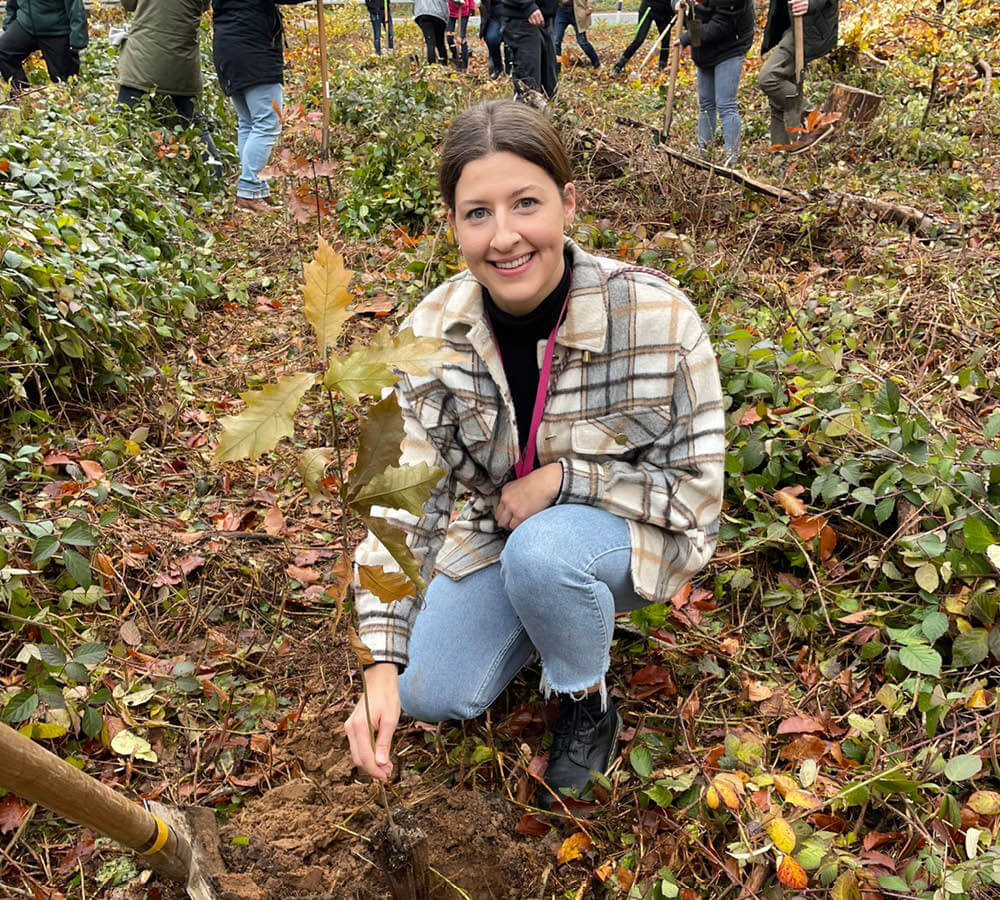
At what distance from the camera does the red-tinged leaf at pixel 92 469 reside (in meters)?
2.52

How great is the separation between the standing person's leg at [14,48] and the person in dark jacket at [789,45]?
5365mm

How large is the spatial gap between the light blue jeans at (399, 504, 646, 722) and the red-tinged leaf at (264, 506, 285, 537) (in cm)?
77

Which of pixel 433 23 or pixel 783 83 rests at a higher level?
pixel 433 23

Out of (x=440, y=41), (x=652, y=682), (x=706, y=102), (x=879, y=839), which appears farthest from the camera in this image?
(x=440, y=41)

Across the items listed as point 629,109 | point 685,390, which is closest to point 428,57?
point 629,109

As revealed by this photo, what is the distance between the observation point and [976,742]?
5.45 ft

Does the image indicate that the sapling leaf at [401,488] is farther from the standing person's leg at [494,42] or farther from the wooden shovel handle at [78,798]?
the standing person's leg at [494,42]

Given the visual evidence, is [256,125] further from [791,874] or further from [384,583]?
[791,874]

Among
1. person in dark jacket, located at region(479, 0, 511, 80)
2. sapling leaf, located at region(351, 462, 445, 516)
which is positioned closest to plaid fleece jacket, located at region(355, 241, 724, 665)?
sapling leaf, located at region(351, 462, 445, 516)

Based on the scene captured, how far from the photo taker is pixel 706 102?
18.0 ft

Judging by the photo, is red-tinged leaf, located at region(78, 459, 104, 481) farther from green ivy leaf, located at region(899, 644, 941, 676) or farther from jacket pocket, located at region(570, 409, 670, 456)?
green ivy leaf, located at region(899, 644, 941, 676)

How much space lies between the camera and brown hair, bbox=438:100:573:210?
1.59 m

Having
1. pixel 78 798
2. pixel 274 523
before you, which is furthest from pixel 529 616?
pixel 274 523

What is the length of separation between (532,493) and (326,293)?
3.07 feet
